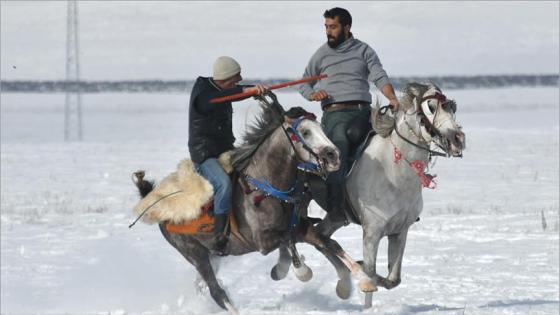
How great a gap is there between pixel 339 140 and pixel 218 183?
1103 millimetres

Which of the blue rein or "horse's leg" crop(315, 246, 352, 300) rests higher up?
the blue rein

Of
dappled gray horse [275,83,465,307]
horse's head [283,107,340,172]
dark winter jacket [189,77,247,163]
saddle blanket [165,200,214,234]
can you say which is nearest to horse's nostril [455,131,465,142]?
dappled gray horse [275,83,465,307]

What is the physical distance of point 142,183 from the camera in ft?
35.2

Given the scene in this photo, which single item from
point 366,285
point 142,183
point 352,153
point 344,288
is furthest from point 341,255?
point 142,183

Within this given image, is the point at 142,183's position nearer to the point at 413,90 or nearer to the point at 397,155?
the point at 397,155

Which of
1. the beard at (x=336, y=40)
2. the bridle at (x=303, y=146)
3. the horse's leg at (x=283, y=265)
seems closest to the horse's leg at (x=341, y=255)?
the bridle at (x=303, y=146)

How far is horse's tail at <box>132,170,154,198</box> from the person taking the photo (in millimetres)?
10703

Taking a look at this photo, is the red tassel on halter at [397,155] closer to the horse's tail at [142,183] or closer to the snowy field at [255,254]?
the snowy field at [255,254]

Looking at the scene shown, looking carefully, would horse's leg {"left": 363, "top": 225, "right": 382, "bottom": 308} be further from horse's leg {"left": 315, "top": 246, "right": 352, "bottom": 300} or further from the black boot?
the black boot

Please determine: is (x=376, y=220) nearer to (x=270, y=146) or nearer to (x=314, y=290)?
(x=270, y=146)

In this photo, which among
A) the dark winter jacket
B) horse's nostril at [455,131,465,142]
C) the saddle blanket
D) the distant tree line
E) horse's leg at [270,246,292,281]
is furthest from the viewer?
the distant tree line

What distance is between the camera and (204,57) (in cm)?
7444

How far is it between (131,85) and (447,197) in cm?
5695

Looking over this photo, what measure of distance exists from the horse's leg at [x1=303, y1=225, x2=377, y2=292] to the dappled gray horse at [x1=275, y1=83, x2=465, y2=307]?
1.53ft
